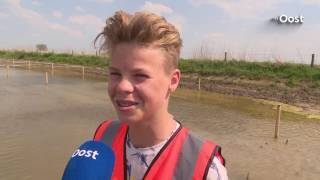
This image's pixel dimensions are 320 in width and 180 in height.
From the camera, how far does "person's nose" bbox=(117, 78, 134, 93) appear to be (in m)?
1.53

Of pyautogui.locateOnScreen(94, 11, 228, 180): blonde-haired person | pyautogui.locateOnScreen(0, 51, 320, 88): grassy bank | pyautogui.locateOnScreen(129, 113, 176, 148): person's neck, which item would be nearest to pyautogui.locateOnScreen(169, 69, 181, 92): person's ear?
pyautogui.locateOnScreen(94, 11, 228, 180): blonde-haired person

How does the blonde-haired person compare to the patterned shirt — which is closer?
the blonde-haired person

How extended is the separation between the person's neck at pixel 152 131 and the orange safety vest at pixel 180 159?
1.6 inches

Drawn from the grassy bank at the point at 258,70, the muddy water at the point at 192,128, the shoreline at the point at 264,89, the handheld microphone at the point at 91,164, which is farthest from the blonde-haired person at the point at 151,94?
the grassy bank at the point at 258,70

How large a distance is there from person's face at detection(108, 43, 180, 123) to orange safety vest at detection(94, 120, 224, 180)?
0.20 metres

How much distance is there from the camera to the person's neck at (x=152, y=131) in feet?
5.66

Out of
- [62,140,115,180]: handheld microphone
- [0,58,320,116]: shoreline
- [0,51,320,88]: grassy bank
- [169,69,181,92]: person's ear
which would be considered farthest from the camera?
[0,51,320,88]: grassy bank

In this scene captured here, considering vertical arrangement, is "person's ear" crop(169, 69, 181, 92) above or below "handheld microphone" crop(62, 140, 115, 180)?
above

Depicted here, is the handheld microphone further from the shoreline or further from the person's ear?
the shoreline

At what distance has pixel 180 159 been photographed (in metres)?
1.65

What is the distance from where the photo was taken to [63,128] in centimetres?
1133

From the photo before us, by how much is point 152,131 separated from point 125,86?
30 centimetres

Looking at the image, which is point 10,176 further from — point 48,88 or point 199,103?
point 48,88

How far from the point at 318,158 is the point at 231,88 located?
12.7 m
